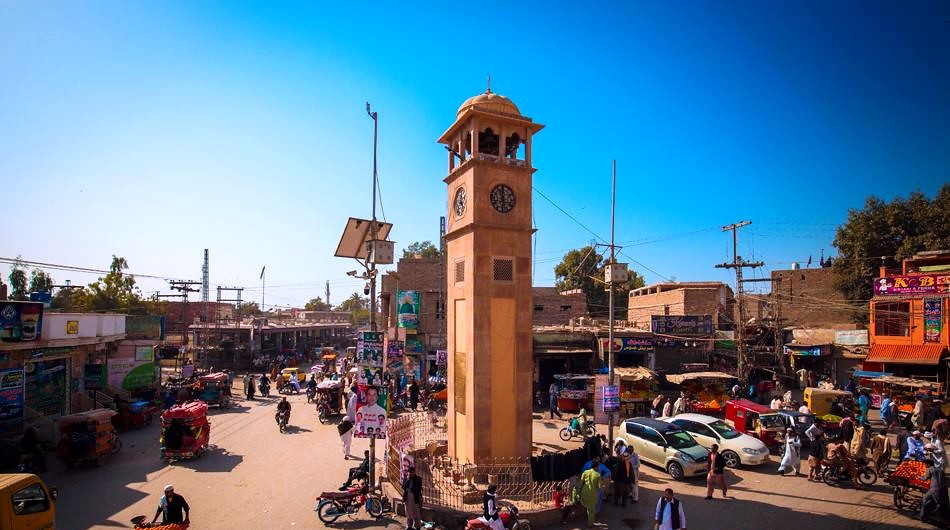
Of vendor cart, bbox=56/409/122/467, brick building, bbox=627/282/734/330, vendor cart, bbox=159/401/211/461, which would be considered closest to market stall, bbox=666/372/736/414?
brick building, bbox=627/282/734/330

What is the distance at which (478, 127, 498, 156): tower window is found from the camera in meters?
15.6

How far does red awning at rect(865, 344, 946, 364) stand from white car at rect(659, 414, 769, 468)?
18.1m

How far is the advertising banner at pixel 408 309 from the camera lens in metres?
36.0

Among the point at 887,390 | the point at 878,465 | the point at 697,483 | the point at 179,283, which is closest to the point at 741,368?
the point at 887,390

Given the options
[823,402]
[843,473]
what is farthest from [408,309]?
[843,473]

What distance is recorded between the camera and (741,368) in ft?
94.7

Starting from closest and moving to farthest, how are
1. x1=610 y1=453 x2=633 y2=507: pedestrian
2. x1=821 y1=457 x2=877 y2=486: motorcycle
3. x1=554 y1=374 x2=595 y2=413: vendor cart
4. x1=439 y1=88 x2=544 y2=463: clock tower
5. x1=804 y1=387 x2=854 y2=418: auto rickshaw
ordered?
x1=610 y1=453 x2=633 y2=507: pedestrian
x1=439 y1=88 x2=544 y2=463: clock tower
x1=821 y1=457 x2=877 y2=486: motorcycle
x1=804 y1=387 x2=854 y2=418: auto rickshaw
x1=554 y1=374 x2=595 y2=413: vendor cart

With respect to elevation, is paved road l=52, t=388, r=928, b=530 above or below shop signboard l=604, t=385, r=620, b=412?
below

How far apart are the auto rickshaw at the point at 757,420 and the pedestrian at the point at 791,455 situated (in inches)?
96.7

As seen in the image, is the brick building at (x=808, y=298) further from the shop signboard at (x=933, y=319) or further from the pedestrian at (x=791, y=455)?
the pedestrian at (x=791, y=455)

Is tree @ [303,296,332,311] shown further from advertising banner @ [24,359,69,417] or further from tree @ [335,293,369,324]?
advertising banner @ [24,359,69,417]

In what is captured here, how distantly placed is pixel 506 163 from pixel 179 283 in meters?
40.0

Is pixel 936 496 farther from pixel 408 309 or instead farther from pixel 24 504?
pixel 408 309

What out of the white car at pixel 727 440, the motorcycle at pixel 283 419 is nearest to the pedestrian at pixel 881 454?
the white car at pixel 727 440
